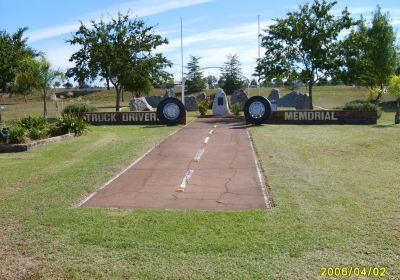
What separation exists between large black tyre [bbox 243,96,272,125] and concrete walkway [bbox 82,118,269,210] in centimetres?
801

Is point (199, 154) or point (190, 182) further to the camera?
point (199, 154)

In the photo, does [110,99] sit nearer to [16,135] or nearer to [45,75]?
[45,75]

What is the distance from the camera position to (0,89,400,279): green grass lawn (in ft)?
15.4

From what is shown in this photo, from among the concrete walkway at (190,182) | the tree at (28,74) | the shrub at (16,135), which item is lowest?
the concrete walkway at (190,182)

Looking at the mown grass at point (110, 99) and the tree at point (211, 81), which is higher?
the tree at point (211, 81)

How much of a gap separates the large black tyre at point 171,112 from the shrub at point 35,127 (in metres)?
6.89

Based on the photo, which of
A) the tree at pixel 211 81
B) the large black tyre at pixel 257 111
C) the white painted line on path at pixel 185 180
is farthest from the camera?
the tree at pixel 211 81

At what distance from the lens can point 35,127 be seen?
15656 mm

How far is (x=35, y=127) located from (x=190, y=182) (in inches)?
346
